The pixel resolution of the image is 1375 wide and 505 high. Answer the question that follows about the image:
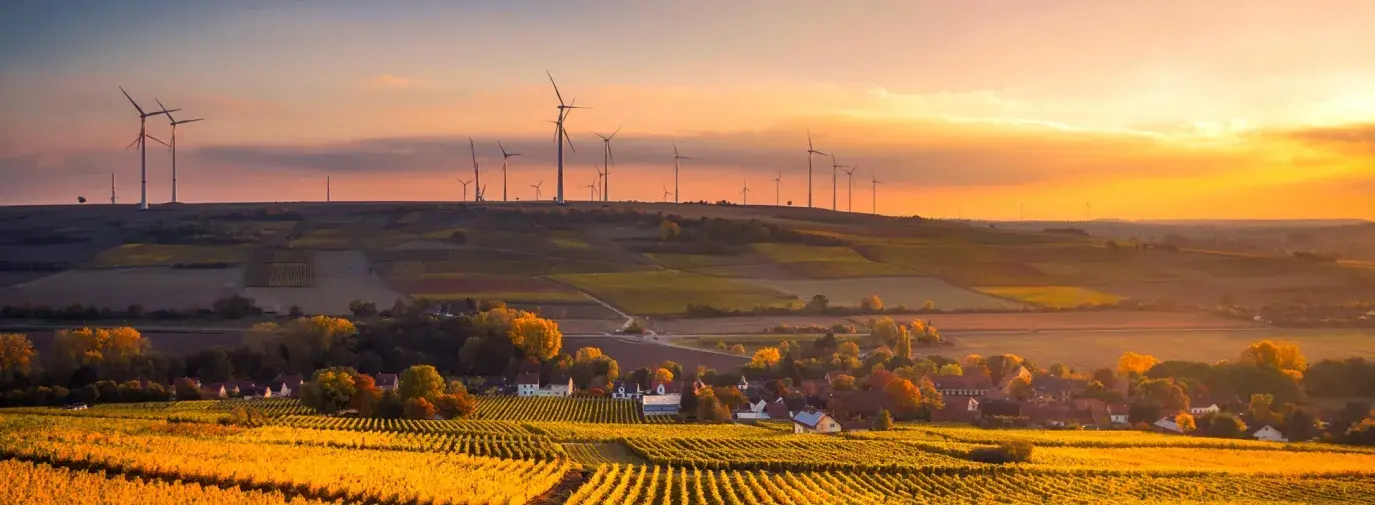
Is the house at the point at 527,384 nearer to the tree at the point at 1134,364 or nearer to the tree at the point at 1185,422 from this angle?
the tree at the point at 1185,422

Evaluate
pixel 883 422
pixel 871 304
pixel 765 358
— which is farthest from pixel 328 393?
pixel 871 304

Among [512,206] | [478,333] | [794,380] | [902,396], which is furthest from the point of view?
[512,206]

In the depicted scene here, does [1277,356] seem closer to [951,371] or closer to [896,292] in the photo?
[951,371]

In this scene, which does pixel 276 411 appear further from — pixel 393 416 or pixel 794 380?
pixel 794 380

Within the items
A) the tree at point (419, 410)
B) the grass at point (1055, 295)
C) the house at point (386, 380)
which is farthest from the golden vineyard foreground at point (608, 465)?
the grass at point (1055, 295)

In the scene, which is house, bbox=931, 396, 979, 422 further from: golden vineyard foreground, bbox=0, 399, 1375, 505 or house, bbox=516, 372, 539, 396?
house, bbox=516, 372, 539, 396

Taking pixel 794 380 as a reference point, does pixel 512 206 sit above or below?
above

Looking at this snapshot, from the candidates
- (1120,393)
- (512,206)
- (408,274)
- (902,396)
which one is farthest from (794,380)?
(512,206)
